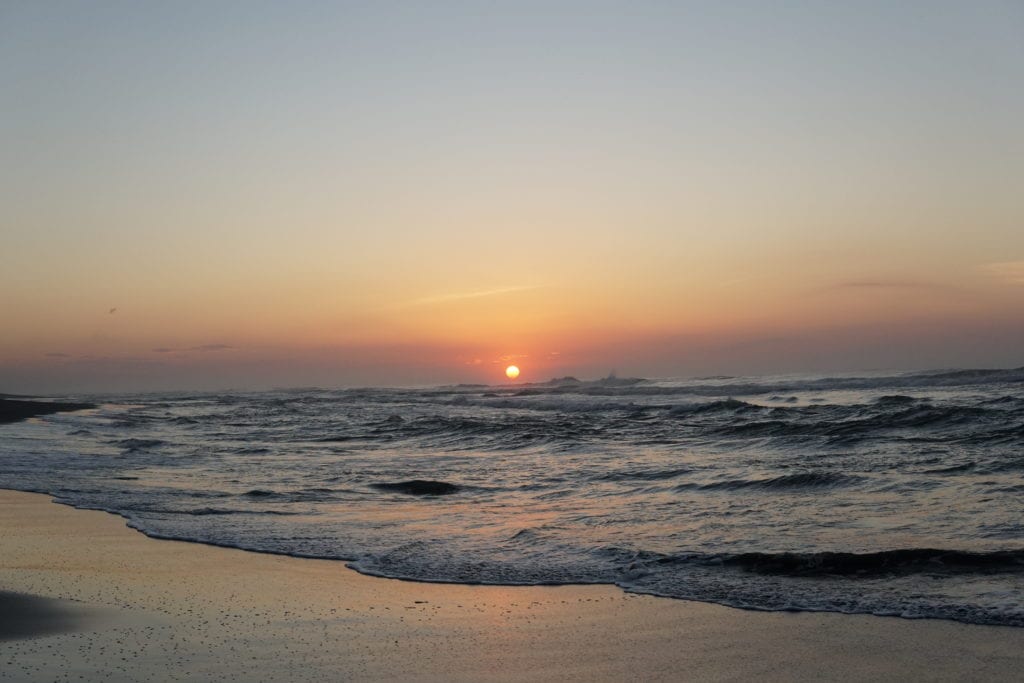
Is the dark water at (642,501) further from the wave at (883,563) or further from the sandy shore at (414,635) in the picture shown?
the sandy shore at (414,635)

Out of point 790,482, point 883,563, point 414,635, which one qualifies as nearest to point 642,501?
point 790,482

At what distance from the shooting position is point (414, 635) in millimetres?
6020

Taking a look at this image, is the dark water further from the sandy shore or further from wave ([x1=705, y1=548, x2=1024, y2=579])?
the sandy shore

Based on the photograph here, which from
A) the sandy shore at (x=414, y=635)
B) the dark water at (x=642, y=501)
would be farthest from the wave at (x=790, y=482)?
the sandy shore at (x=414, y=635)

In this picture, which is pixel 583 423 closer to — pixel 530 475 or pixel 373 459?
pixel 373 459

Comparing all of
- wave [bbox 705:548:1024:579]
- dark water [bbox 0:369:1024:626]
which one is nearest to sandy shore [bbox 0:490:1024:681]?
dark water [bbox 0:369:1024:626]

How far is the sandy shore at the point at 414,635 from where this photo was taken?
204 inches

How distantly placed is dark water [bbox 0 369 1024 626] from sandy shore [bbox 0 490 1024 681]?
561 mm

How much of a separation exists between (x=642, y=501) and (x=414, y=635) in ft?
21.3

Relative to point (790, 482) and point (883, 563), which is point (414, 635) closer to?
point (883, 563)

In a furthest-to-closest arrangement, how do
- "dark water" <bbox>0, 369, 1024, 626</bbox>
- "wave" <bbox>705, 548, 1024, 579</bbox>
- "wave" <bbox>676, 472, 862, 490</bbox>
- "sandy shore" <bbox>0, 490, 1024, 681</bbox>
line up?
"wave" <bbox>676, 472, 862, 490</bbox> → "dark water" <bbox>0, 369, 1024, 626</bbox> → "wave" <bbox>705, 548, 1024, 579</bbox> → "sandy shore" <bbox>0, 490, 1024, 681</bbox>

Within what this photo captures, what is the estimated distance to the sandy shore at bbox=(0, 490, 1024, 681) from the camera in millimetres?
5188

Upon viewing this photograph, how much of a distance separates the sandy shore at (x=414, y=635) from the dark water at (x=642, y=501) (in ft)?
1.84

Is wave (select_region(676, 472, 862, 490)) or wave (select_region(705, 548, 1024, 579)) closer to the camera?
wave (select_region(705, 548, 1024, 579))
